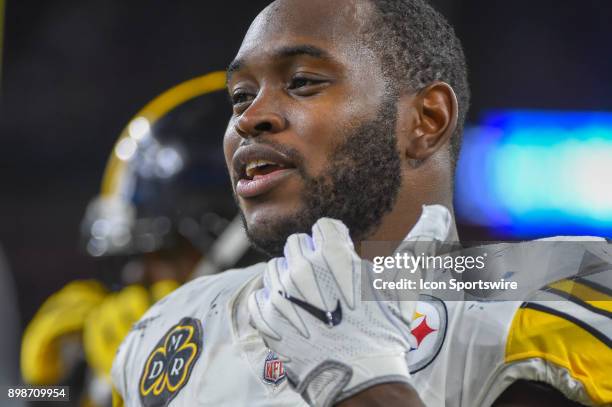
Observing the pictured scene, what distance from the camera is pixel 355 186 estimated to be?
1341mm

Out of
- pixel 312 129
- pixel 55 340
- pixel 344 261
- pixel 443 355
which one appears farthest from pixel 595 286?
pixel 55 340

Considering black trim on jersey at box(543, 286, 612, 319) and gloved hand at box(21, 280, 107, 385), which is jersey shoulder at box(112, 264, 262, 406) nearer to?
black trim on jersey at box(543, 286, 612, 319)

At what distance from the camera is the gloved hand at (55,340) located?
Result: 133 inches

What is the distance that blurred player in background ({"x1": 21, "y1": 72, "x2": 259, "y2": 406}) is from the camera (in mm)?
3246

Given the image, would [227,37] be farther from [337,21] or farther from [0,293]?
[337,21]

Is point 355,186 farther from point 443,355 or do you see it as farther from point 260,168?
point 443,355

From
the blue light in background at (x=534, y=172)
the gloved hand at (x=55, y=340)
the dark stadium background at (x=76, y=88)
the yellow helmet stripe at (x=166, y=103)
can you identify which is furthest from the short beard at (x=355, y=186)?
the dark stadium background at (x=76, y=88)

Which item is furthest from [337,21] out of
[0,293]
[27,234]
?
[27,234]

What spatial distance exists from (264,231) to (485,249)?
0.31m

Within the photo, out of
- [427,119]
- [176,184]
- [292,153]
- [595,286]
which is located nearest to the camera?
[595,286]

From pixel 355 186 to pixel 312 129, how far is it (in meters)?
0.11

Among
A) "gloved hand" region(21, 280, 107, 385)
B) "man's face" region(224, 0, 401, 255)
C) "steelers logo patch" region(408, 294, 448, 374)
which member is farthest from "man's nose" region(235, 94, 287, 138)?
"gloved hand" region(21, 280, 107, 385)

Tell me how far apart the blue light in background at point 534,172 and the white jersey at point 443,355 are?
2479 millimetres

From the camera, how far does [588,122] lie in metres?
3.90
